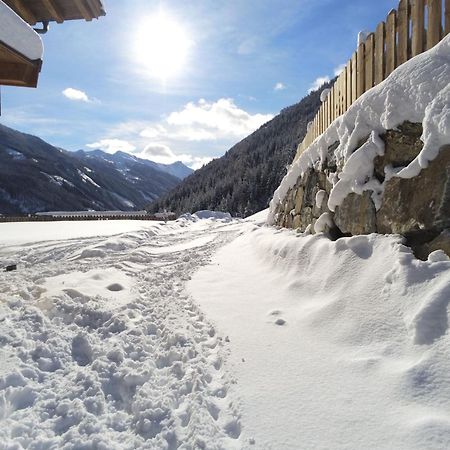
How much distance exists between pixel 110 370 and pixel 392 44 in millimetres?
5028

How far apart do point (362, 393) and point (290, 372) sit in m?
0.57

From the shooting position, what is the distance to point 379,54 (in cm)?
483

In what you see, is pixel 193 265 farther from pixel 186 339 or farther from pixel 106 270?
pixel 186 339

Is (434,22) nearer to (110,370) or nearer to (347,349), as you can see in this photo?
(347,349)

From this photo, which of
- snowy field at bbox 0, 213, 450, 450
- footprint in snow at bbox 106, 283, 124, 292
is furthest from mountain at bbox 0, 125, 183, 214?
snowy field at bbox 0, 213, 450, 450

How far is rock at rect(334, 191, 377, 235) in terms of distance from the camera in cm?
418

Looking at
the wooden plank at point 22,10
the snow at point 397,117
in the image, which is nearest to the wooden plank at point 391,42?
the snow at point 397,117

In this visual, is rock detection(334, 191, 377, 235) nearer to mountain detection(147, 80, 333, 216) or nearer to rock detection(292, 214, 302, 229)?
rock detection(292, 214, 302, 229)

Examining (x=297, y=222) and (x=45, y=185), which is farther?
(x=45, y=185)

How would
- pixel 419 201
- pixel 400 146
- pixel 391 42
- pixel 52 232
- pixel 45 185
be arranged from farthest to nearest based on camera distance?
pixel 45 185 → pixel 52 232 → pixel 391 42 → pixel 400 146 → pixel 419 201

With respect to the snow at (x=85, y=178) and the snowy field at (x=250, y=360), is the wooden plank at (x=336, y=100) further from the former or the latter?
the snow at (x=85, y=178)

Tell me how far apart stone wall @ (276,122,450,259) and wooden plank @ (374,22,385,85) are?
1117 millimetres

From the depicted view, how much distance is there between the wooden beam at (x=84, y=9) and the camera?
607cm

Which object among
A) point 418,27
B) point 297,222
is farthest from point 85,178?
point 418,27
